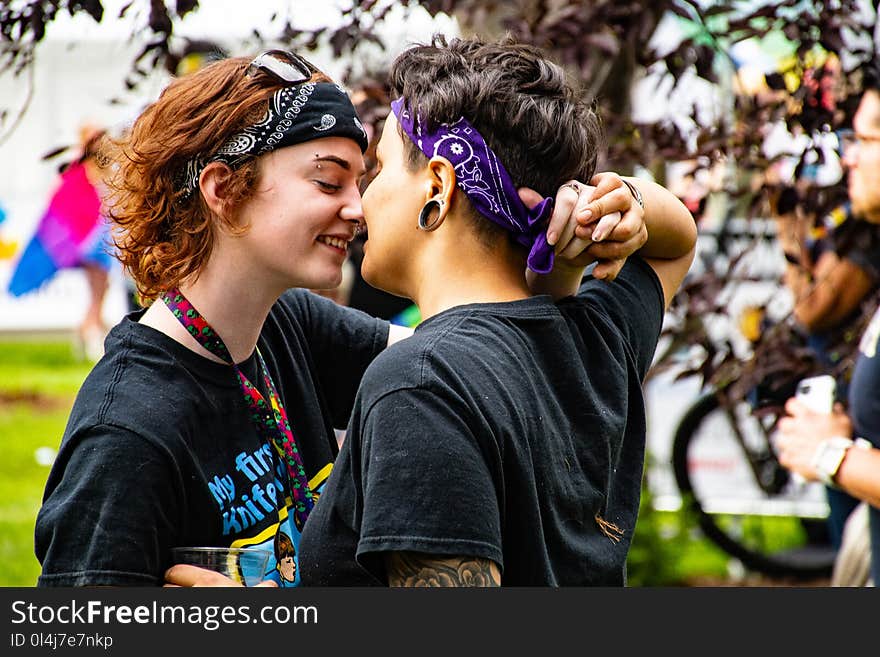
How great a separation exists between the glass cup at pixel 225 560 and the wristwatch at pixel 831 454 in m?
1.80

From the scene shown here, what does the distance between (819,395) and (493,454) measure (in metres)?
1.87

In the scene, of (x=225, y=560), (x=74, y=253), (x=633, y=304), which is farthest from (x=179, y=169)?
(x=74, y=253)

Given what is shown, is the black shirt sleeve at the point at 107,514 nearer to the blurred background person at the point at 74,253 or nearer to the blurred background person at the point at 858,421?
the blurred background person at the point at 858,421

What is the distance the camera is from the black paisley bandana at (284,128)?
2.05m

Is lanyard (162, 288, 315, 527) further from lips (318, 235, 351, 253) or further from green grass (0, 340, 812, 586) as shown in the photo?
green grass (0, 340, 812, 586)

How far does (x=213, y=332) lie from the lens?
1992 mm

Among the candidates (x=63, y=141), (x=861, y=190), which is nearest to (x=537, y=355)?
(x=861, y=190)

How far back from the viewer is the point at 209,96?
2053mm

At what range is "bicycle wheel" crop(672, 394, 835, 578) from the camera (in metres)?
5.91

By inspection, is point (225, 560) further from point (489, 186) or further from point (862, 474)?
point (862, 474)

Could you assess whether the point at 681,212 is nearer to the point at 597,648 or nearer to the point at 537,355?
the point at 537,355

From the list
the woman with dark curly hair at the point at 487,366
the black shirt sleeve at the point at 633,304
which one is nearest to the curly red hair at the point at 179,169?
the woman with dark curly hair at the point at 487,366

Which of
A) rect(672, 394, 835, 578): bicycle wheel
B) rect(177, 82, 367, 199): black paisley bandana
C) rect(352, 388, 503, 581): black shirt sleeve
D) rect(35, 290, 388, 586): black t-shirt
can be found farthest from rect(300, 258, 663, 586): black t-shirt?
rect(672, 394, 835, 578): bicycle wheel

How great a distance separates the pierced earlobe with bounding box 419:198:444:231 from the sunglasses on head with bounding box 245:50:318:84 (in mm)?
453
